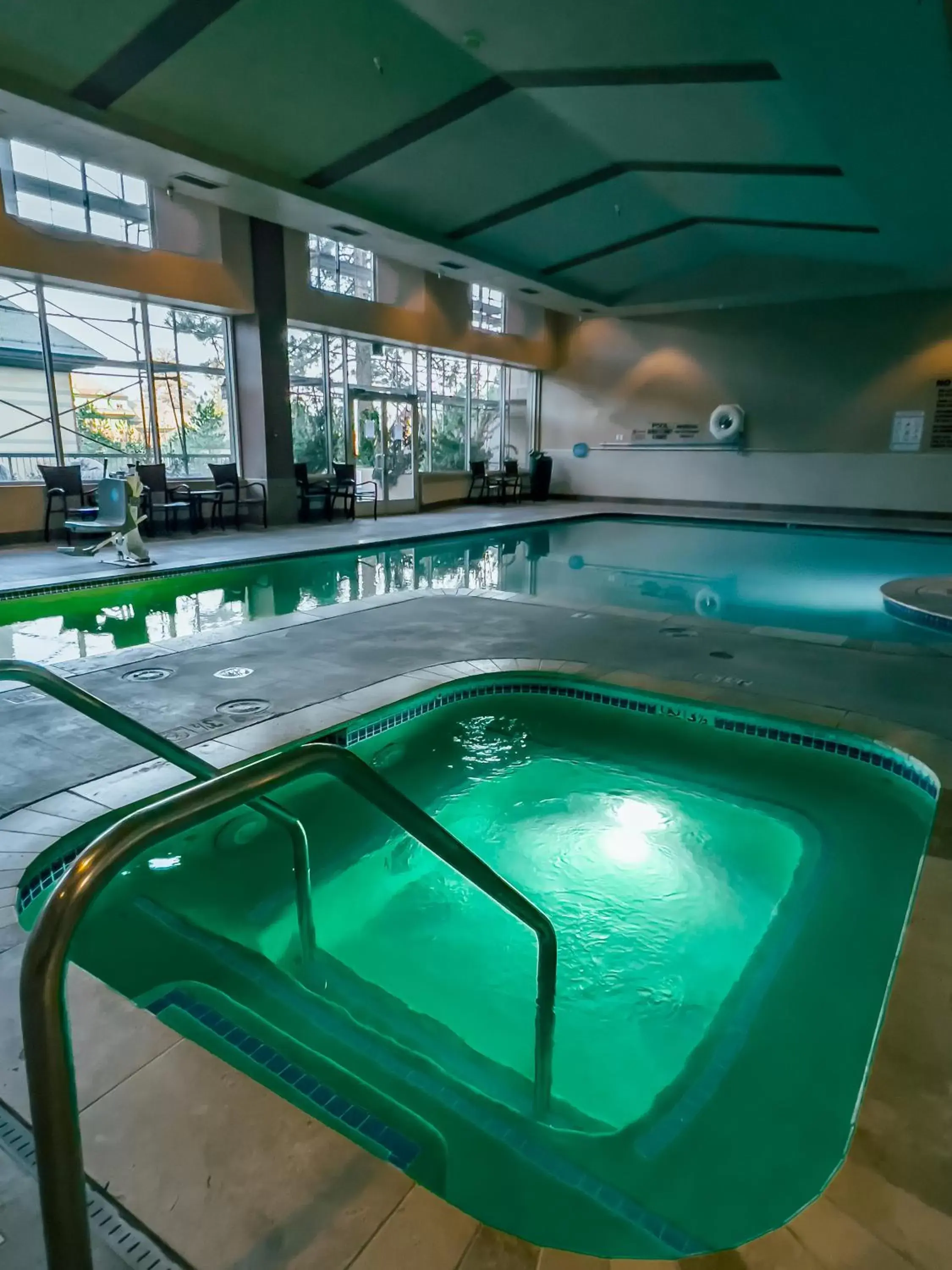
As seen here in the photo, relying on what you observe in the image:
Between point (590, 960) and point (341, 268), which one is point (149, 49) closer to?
point (341, 268)

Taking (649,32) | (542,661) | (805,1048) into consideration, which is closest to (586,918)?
(805,1048)

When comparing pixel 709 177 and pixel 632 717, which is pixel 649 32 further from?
pixel 632 717

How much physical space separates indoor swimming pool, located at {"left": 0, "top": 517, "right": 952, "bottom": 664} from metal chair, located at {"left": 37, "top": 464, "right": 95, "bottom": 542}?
914 mm

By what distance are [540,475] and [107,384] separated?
8324mm

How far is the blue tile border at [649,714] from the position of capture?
2.97 metres

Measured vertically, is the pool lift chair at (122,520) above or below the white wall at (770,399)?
below

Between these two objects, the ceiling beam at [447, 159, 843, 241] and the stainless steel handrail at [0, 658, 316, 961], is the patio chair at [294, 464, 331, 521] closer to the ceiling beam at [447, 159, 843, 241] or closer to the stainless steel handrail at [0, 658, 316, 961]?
the ceiling beam at [447, 159, 843, 241]

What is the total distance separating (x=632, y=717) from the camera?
3.66 meters

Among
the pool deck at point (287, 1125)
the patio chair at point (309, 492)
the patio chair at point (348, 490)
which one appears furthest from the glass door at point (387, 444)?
the pool deck at point (287, 1125)

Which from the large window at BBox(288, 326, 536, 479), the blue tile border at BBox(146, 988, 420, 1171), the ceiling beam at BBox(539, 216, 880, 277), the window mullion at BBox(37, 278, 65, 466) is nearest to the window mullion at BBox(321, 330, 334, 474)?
the large window at BBox(288, 326, 536, 479)

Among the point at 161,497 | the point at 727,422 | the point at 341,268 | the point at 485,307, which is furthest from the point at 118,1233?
the point at 485,307

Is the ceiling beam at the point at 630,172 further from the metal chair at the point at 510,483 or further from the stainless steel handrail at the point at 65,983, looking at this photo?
the stainless steel handrail at the point at 65,983

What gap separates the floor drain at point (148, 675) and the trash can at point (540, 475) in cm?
1157

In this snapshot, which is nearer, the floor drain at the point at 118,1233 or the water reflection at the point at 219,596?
the floor drain at the point at 118,1233
